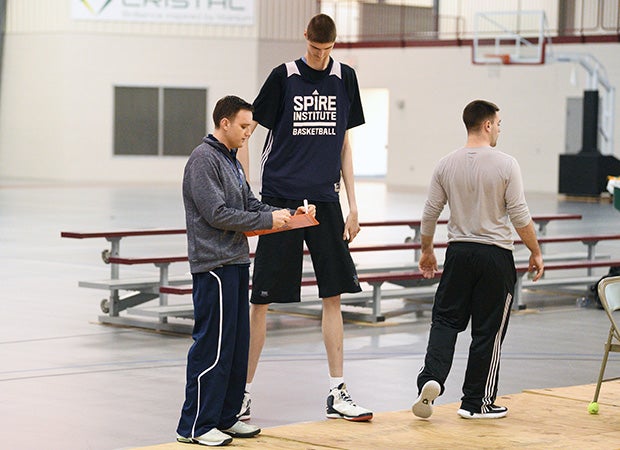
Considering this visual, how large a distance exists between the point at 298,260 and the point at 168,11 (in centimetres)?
2817

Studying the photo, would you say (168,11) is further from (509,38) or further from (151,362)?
(151,362)

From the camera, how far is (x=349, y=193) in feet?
21.0

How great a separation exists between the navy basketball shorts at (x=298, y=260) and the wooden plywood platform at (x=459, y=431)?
704 millimetres

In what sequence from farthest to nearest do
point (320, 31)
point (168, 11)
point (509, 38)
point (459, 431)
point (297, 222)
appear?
point (168, 11) < point (509, 38) < point (320, 31) < point (459, 431) < point (297, 222)

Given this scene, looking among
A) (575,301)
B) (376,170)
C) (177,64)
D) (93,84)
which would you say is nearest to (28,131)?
(93,84)

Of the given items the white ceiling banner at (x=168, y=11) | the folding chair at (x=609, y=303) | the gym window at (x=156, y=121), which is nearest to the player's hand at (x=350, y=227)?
the folding chair at (x=609, y=303)

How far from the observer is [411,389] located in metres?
7.46

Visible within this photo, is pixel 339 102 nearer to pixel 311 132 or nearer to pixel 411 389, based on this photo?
pixel 311 132

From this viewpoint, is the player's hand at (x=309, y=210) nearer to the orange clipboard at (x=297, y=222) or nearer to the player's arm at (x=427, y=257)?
the orange clipboard at (x=297, y=222)

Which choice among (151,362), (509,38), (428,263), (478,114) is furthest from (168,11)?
(478,114)

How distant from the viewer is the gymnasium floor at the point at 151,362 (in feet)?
21.1

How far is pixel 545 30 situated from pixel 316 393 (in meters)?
26.3

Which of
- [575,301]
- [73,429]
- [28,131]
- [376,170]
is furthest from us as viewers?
[376,170]

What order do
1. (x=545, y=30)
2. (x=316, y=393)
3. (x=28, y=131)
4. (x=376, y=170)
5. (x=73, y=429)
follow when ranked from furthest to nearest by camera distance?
1. (x=376, y=170)
2. (x=28, y=131)
3. (x=545, y=30)
4. (x=316, y=393)
5. (x=73, y=429)
